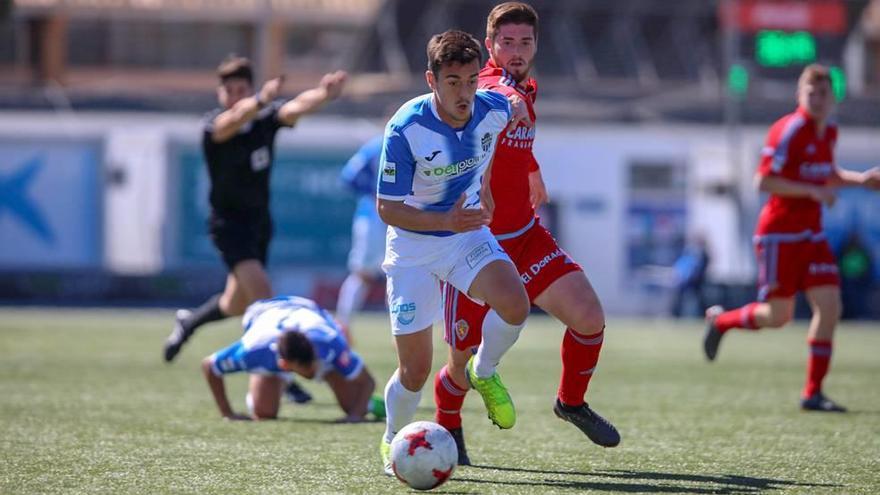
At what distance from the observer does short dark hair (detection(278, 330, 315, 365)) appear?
27.8 ft

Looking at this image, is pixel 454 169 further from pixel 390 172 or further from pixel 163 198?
pixel 163 198

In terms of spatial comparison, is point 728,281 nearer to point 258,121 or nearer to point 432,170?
point 258,121

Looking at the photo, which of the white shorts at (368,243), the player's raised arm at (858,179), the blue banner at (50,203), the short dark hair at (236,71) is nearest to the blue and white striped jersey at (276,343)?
the short dark hair at (236,71)

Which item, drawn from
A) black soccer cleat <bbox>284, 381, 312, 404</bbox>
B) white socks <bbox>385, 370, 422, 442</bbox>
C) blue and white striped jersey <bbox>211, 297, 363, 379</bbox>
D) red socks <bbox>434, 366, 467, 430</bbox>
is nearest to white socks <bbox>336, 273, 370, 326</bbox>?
black soccer cleat <bbox>284, 381, 312, 404</bbox>

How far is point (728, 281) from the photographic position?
90.9 feet

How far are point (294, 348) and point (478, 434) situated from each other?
1.14m

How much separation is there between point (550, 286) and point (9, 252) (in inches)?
890

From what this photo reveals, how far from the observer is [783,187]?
9.69m

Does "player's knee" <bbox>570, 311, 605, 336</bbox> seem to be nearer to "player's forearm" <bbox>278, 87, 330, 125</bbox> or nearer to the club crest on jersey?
the club crest on jersey

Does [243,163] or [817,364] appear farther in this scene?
[243,163]

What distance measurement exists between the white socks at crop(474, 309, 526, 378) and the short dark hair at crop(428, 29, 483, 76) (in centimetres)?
118

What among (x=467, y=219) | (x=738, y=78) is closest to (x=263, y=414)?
(x=467, y=219)

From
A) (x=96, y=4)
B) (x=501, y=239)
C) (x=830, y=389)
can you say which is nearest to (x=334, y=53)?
(x=96, y=4)

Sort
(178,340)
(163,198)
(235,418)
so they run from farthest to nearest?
(163,198) < (178,340) < (235,418)
